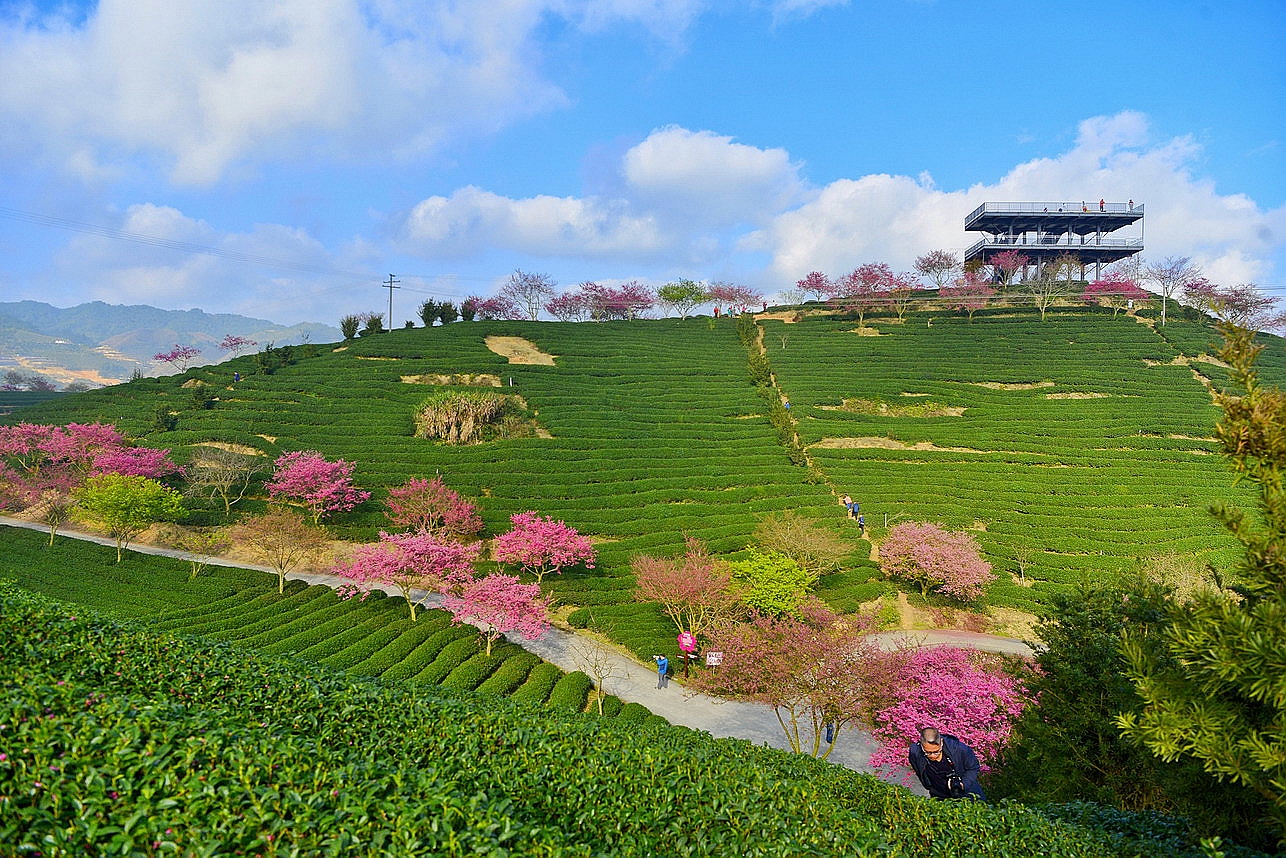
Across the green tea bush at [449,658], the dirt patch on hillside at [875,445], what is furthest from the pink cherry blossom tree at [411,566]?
the dirt patch on hillside at [875,445]

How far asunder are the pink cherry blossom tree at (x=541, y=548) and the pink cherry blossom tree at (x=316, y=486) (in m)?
9.73

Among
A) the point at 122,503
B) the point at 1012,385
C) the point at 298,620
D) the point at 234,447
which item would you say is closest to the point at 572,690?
the point at 298,620

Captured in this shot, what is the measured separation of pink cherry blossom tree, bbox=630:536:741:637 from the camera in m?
21.0

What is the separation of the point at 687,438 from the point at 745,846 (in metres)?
35.6

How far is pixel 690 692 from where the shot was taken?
19188 mm

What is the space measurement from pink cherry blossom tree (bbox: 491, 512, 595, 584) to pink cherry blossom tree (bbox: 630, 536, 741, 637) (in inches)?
136

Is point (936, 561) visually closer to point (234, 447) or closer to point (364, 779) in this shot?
point (364, 779)

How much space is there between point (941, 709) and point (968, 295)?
67.7 metres

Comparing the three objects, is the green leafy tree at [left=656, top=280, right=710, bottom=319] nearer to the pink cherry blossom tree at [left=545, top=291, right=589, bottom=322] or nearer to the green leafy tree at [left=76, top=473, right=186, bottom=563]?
the pink cherry blossom tree at [left=545, top=291, right=589, bottom=322]

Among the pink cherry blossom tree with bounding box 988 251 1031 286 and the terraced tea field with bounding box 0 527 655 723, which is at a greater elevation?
the pink cherry blossom tree with bounding box 988 251 1031 286

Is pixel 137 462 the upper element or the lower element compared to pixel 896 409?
lower

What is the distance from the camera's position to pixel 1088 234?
7669cm

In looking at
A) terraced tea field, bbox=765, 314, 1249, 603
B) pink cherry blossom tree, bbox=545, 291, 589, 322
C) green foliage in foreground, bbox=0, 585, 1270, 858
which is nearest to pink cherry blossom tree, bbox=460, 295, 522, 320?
pink cherry blossom tree, bbox=545, 291, 589, 322

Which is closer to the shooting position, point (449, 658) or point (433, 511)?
point (449, 658)
